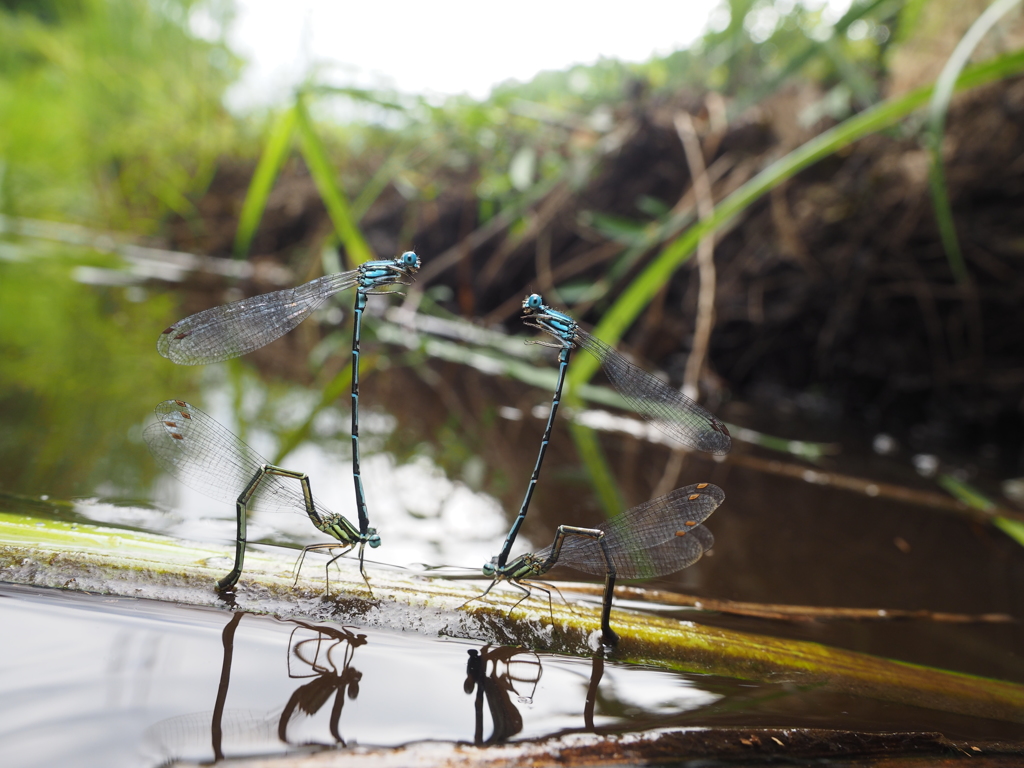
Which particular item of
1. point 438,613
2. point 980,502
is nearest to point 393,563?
point 438,613

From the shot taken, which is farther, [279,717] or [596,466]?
[596,466]

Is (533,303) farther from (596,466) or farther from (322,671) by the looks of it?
(596,466)

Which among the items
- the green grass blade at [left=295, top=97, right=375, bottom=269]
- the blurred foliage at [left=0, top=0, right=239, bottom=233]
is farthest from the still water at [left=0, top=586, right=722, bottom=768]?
the blurred foliage at [left=0, top=0, right=239, bottom=233]

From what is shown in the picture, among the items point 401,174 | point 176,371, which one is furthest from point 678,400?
point 401,174

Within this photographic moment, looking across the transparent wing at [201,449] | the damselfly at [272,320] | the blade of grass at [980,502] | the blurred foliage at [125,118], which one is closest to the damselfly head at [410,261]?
the damselfly at [272,320]

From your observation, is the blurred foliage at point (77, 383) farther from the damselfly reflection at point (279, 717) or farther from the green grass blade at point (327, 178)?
the green grass blade at point (327, 178)

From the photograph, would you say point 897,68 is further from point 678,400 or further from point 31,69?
point 31,69

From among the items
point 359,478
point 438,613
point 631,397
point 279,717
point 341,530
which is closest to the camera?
point 279,717
